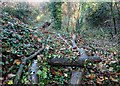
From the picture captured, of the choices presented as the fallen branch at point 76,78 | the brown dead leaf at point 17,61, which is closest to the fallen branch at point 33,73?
the brown dead leaf at point 17,61

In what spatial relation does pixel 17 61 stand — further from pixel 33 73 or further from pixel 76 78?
pixel 76 78

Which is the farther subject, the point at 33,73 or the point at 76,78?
the point at 33,73

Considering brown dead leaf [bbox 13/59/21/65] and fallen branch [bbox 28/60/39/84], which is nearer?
fallen branch [bbox 28/60/39/84]

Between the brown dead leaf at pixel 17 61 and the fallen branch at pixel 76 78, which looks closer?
the fallen branch at pixel 76 78

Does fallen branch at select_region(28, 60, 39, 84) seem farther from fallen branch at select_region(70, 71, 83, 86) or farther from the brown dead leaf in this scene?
fallen branch at select_region(70, 71, 83, 86)

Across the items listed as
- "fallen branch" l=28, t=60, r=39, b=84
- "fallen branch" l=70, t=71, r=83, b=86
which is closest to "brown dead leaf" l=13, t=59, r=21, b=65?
"fallen branch" l=28, t=60, r=39, b=84

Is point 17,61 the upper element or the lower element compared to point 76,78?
upper

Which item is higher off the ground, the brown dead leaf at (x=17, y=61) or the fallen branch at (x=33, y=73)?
the brown dead leaf at (x=17, y=61)

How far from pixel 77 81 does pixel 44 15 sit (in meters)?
19.6

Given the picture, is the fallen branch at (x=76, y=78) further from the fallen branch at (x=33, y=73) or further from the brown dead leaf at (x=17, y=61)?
the brown dead leaf at (x=17, y=61)

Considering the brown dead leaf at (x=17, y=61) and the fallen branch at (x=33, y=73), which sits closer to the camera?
the fallen branch at (x=33, y=73)

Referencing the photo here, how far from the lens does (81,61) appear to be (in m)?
6.04

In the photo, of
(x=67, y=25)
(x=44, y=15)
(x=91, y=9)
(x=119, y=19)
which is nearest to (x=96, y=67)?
(x=119, y=19)

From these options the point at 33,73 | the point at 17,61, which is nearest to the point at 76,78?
the point at 33,73
